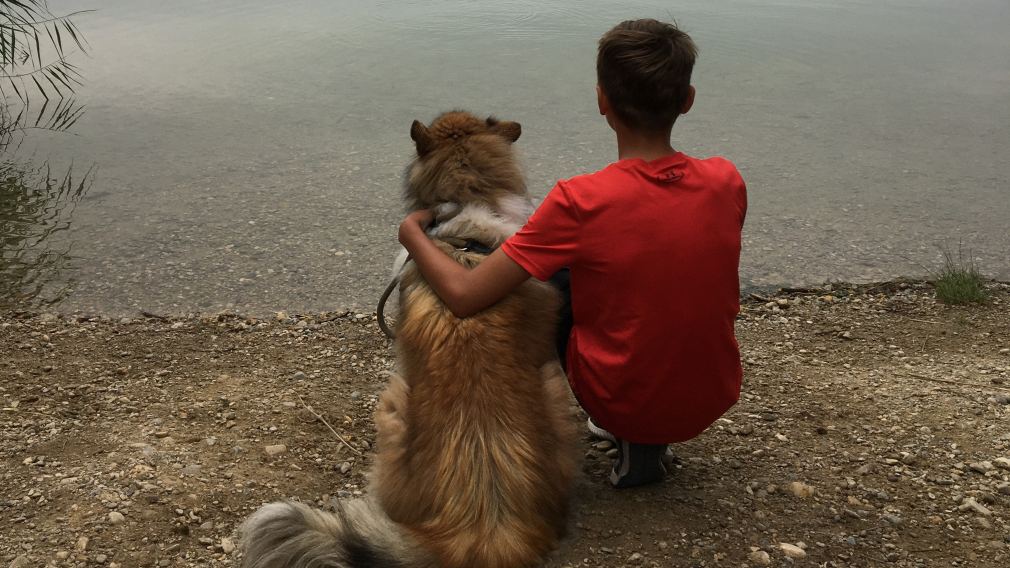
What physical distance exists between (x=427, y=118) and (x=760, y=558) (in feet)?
16.1

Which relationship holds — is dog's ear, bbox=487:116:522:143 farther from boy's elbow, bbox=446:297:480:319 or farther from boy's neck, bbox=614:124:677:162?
boy's elbow, bbox=446:297:480:319

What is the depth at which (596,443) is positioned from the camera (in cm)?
361

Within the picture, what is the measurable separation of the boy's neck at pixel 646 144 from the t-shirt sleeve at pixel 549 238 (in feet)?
0.84

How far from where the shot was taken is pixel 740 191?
2.83 meters

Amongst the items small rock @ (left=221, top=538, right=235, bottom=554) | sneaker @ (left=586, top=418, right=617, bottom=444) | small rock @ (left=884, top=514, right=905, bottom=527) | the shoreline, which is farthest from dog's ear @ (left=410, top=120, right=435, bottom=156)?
small rock @ (left=884, top=514, right=905, bottom=527)

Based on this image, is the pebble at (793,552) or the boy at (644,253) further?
the pebble at (793,552)

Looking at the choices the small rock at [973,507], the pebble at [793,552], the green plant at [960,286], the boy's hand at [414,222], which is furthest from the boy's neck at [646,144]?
the green plant at [960,286]

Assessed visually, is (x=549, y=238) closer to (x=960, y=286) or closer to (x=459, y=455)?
(x=459, y=455)

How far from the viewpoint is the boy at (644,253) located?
8.86 ft

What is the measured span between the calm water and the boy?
2.40m

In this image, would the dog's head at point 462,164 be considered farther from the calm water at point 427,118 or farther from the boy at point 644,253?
the calm water at point 427,118

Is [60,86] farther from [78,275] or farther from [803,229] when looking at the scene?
[803,229]

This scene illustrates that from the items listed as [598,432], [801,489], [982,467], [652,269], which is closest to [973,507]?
[982,467]

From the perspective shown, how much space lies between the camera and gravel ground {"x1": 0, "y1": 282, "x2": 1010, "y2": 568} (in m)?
3.01
